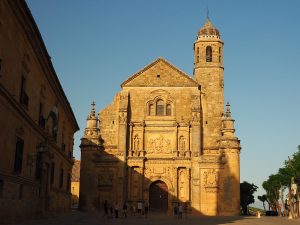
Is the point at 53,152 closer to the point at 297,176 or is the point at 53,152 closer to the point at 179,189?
the point at 179,189

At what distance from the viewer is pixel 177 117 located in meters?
43.7

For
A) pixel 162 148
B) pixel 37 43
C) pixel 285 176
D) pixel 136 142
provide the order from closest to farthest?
pixel 37 43
pixel 162 148
pixel 136 142
pixel 285 176

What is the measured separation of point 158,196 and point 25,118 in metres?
24.1

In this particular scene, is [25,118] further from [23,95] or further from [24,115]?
[23,95]

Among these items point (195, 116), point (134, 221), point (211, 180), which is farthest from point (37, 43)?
point (211, 180)

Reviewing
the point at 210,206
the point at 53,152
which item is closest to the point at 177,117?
the point at 210,206

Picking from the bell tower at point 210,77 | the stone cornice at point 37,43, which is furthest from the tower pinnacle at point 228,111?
the stone cornice at point 37,43

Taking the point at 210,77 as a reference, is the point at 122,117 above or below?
below

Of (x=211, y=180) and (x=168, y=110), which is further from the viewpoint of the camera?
(x=168, y=110)

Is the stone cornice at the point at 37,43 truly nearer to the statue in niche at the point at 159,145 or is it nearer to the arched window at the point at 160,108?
the statue in niche at the point at 159,145

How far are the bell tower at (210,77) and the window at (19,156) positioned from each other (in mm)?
25450

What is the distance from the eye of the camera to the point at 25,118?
2059 centimetres

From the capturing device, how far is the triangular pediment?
4462 centimetres

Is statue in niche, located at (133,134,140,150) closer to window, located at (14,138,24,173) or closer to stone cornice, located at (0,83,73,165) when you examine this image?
stone cornice, located at (0,83,73,165)
